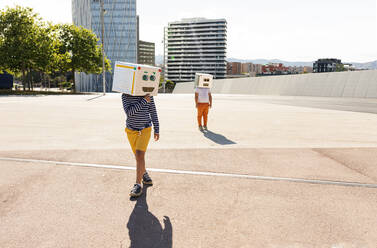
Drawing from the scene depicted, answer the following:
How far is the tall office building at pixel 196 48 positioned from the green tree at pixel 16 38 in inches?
5585

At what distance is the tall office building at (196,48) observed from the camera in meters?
178

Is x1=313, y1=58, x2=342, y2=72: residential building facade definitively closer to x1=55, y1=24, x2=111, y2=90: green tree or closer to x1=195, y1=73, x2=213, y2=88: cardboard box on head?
x1=55, y1=24, x2=111, y2=90: green tree

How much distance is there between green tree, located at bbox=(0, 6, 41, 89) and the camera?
33438 mm

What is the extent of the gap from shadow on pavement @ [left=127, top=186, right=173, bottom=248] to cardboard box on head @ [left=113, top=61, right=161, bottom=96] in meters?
1.54

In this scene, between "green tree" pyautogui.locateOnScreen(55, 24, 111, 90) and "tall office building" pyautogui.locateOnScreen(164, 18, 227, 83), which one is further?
"tall office building" pyautogui.locateOnScreen(164, 18, 227, 83)

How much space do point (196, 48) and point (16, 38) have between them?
15649 centimetres

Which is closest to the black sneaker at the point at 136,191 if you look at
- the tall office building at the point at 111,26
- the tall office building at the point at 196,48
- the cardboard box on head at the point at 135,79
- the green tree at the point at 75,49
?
the cardboard box on head at the point at 135,79

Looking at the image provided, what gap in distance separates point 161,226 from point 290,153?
419cm

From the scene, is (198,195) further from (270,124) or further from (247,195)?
(270,124)

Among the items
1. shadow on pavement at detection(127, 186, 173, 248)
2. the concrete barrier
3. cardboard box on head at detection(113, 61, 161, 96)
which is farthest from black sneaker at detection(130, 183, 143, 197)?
the concrete barrier

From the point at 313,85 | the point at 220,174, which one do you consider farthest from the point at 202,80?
the point at 313,85

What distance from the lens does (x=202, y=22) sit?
181250mm

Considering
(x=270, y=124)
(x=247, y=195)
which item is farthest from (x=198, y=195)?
(x=270, y=124)

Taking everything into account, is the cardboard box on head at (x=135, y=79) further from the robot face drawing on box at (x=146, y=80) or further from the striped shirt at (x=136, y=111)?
the striped shirt at (x=136, y=111)
